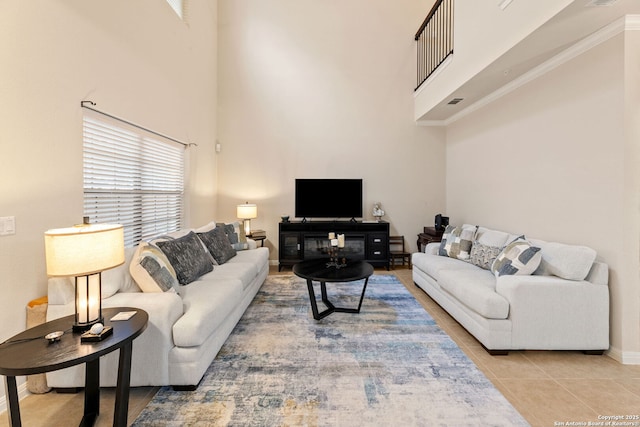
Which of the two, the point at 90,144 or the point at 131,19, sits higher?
the point at 131,19

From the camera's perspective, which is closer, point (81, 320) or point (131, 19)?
point (81, 320)

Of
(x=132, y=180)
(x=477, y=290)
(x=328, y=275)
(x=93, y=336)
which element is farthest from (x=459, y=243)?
(x=132, y=180)

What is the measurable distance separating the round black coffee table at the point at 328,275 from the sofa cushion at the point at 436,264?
83cm

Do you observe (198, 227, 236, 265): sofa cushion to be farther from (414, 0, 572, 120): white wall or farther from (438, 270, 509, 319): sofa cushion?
(414, 0, 572, 120): white wall

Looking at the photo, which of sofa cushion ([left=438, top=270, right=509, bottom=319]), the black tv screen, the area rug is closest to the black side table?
the area rug

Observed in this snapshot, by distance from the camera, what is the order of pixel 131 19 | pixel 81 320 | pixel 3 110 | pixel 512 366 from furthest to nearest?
pixel 131 19 → pixel 512 366 → pixel 3 110 → pixel 81 320

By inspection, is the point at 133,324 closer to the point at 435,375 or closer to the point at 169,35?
the point at 435,375

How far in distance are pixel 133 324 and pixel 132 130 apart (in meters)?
2.28

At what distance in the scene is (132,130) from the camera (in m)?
3.13

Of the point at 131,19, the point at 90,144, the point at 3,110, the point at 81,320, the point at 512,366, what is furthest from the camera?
the point at 131,19

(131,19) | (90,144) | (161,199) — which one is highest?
(131,19)

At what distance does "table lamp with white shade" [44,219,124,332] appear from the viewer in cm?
148


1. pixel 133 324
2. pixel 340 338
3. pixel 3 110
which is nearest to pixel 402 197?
pixel 340 338

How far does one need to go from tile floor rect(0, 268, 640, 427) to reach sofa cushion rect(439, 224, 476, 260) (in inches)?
57.4
